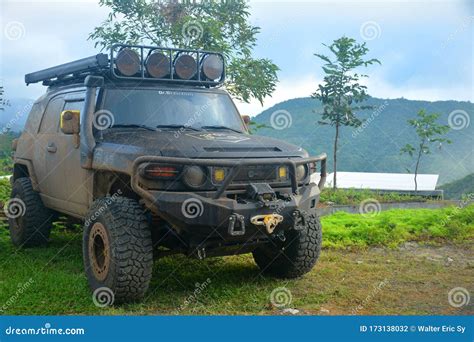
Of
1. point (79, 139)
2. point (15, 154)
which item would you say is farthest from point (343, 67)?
point (79, 139)

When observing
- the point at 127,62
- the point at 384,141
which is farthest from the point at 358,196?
the point at 384,141

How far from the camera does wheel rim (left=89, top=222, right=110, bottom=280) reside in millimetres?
5074

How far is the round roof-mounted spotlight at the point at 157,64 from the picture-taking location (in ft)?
19.9

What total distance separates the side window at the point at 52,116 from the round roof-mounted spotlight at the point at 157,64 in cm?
143

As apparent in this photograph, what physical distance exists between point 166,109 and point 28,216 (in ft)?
8.63

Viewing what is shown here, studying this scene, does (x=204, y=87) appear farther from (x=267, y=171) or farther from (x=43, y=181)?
(x=43, y=181)

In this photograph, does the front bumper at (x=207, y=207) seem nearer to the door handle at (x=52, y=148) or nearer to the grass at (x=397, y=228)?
the door handle at (x=52, y=148)

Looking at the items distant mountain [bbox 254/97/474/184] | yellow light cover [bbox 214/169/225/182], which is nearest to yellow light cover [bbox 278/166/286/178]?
yellow light cover [bbox 214/169/225/182]

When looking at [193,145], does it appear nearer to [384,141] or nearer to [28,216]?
[28,216]

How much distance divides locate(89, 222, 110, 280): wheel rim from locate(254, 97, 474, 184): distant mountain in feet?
51.4

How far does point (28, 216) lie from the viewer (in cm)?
730

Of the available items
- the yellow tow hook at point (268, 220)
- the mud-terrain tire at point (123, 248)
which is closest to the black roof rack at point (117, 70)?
the mud-terrain tire at point (123, 248)

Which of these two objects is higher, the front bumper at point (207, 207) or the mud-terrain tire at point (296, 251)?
the front bumper at point (207, 207)

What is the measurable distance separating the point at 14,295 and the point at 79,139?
64.0 inches
